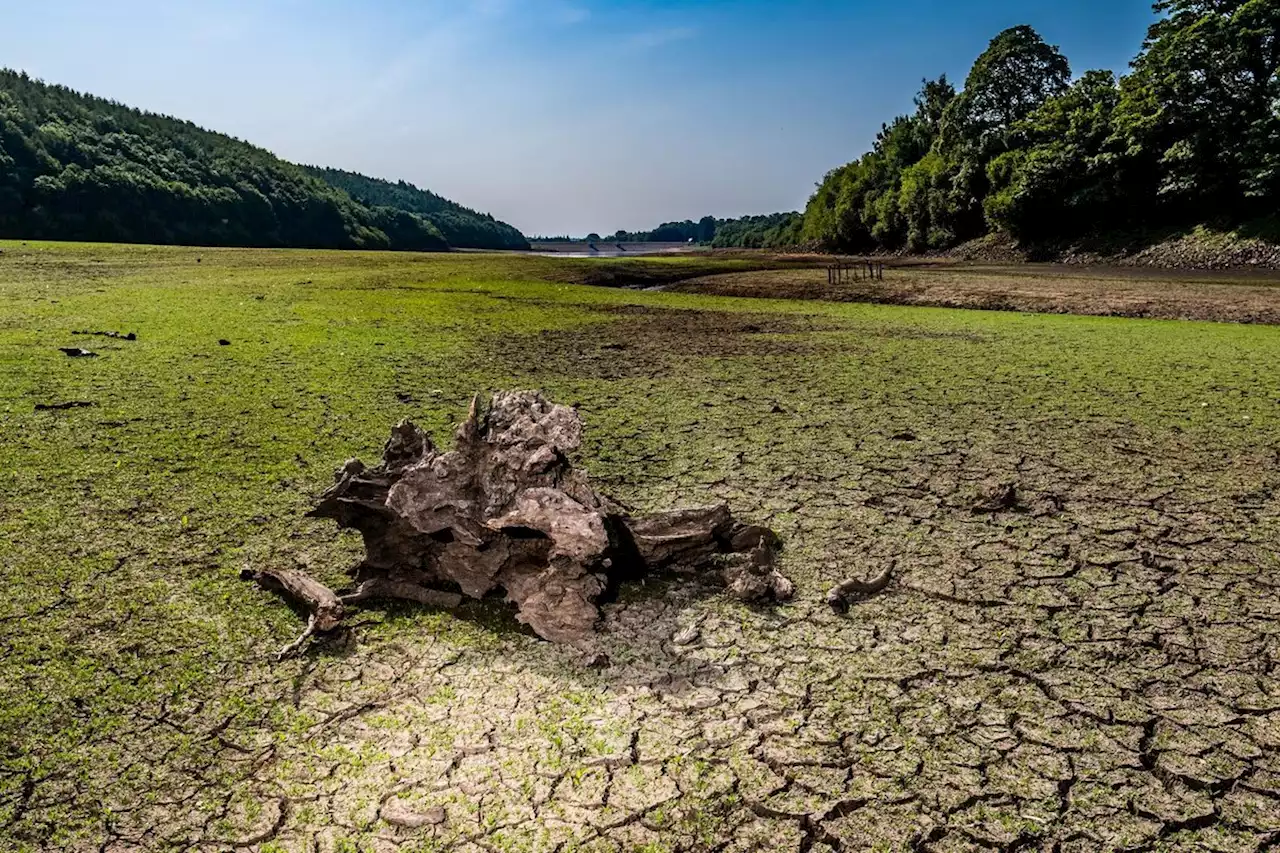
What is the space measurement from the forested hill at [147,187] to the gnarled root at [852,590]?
62961 mm

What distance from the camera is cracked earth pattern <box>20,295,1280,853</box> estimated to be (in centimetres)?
169

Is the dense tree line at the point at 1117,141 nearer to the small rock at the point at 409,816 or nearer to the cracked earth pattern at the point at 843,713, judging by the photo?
the cracked earth pattern at the point at 843,713

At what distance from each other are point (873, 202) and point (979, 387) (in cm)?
5606

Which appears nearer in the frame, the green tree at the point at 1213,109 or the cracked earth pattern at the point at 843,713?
the cracked earth pattern at the point at 843,713

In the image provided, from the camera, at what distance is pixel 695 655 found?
2.41m

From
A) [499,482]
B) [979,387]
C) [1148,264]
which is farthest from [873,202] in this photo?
[499,482]

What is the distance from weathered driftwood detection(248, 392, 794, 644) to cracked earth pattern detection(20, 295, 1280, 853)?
5.5 inches

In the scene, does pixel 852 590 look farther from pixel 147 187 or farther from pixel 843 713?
pixel 147 187

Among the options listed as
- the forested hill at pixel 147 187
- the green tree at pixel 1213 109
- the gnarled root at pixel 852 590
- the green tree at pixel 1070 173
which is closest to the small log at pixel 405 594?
the gnarled root at pixel 852 590

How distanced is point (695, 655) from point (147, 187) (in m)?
71.3

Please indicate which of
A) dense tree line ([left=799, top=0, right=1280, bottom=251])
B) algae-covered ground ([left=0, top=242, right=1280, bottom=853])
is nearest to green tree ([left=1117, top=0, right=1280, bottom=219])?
dense tree line ([left=799, top=0, right=1280, bottom=251])

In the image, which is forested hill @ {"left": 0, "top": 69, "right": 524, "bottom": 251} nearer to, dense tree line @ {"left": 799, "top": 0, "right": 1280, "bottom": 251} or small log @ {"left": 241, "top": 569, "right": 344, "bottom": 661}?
dense tree line @ {"left": 799, "top": 0, "right": 1280, "bottom": 251}

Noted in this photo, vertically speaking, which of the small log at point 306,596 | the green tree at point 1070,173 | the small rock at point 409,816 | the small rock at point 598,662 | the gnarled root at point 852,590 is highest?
the green tree at point 1070,173

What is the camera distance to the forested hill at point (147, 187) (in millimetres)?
52094
